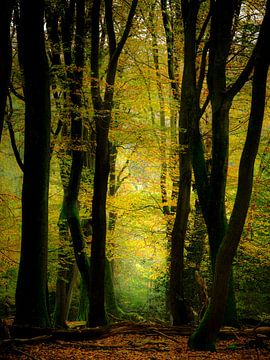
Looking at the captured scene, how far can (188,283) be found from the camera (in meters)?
13.4

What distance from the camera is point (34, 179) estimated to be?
6.83 meters

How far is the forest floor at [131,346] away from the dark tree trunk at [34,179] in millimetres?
660

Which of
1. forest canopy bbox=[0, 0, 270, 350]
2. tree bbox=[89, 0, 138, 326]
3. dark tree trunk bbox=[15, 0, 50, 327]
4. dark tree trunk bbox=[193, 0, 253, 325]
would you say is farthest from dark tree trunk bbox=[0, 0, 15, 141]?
dark tree trunk bbox=[193, 0, 253, 325]

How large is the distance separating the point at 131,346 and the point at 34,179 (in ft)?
11.3

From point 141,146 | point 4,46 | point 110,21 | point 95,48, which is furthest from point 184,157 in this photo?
point 4,46

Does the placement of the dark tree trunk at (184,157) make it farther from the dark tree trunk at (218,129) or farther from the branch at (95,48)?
the branch at (95,48)

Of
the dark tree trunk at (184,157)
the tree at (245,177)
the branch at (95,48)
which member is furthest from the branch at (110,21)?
the tree at (245,177)

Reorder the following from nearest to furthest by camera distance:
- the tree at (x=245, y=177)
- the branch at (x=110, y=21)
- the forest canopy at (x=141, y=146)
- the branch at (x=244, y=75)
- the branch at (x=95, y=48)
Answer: the tree at (x=245, y=177)
the branch at (x=244, y=75)
the forest canopy at (x=141, y=146)
the branch at (x=110, y=21)
the branch at (x=95, y=48)

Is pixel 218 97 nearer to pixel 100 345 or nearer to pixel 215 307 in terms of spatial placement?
pixel 215 307

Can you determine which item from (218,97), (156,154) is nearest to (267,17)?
(218,97)

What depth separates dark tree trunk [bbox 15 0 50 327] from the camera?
6.54 metres

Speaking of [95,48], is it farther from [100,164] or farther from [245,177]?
→ [245,177]

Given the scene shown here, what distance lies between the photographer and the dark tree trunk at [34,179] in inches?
257

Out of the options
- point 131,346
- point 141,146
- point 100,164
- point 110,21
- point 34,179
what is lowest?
point 131,346
